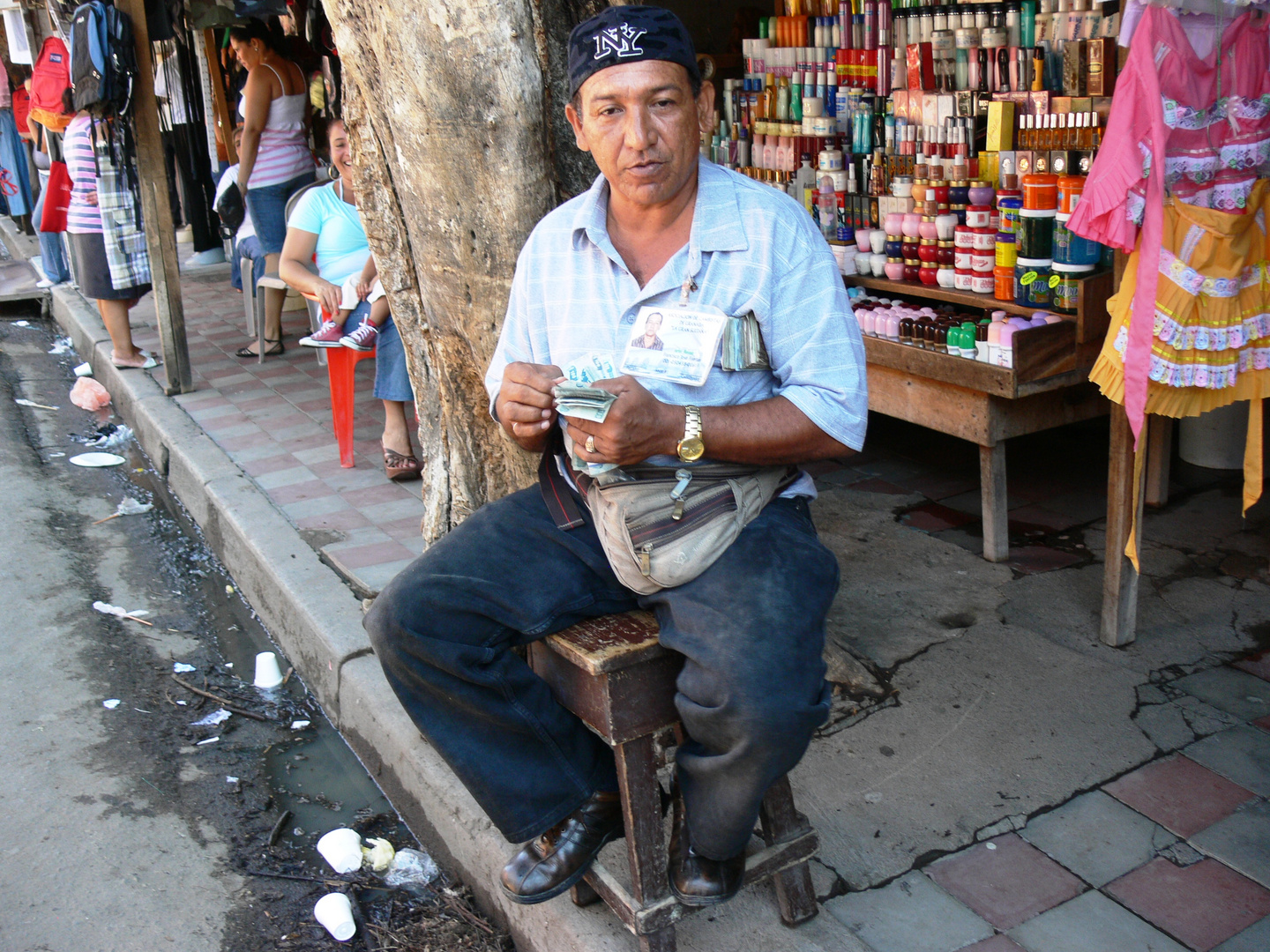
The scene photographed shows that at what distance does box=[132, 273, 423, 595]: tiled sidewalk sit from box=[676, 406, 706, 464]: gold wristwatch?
82.8 inches

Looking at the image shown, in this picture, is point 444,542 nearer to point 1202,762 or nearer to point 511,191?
point 511,191

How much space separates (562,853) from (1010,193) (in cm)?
257

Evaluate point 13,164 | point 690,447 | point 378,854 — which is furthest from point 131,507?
point 13,164

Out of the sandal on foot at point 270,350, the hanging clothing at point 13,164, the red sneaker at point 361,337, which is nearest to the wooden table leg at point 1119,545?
the red sneaker at point 361,337

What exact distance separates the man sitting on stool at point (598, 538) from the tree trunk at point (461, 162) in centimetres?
41

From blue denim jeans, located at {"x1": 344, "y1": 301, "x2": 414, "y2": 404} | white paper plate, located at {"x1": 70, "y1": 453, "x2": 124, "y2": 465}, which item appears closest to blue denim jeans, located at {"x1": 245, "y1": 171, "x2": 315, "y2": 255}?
white paper plate, located at {"x1": 70, "y1": 453, "x2": 124, "y2": 465}

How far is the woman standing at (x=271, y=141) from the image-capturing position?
→ 6.71 m

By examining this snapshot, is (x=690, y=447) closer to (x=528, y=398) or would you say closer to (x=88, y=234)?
(x=528, y=398)

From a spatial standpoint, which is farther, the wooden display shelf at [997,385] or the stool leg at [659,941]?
the wooden display shelf at [997,385]

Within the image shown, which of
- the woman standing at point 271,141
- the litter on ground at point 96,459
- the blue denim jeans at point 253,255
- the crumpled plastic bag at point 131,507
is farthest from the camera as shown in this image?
the blue denim jeans at point 253,255

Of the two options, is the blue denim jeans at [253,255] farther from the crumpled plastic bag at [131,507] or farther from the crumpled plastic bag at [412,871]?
the crumpled plastic bag at [412,871]

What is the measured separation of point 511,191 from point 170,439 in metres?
3.54

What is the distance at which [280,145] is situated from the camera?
6.80 meters

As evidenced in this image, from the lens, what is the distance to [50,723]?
3414 mm
